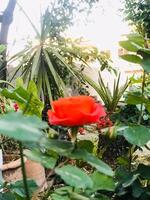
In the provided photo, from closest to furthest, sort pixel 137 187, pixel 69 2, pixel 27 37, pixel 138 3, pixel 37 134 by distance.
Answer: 1. pixel 37 134
2. pixel 137 187
3. pixel 27 37
4. pixel 69 2
5. pixel 138 3

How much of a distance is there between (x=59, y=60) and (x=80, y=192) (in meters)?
4.74

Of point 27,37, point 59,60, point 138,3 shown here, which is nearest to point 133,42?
point 59,60

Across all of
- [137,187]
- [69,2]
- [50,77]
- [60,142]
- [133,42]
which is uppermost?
[69,2]

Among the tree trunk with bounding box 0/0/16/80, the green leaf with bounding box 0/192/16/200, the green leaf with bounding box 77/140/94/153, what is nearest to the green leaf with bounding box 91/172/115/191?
the green leaf with bounding box 77/140/94/153

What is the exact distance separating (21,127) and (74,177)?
0.09 meters

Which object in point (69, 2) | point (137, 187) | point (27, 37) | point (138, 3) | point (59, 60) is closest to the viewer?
point (137, 187)

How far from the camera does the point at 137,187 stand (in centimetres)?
63

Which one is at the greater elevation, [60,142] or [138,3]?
[138,3]

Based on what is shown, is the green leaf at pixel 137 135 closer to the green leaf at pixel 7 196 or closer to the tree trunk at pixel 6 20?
the green leaf at pixel 7 196

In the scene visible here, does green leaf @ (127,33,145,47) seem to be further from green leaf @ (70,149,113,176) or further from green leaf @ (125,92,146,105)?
green leaf @ (70,149,113,176)

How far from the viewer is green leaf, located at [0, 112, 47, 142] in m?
0.34

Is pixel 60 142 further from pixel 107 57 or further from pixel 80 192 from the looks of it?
pixel 107 57

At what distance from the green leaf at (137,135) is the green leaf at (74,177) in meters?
0.17

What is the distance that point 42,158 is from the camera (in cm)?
44
